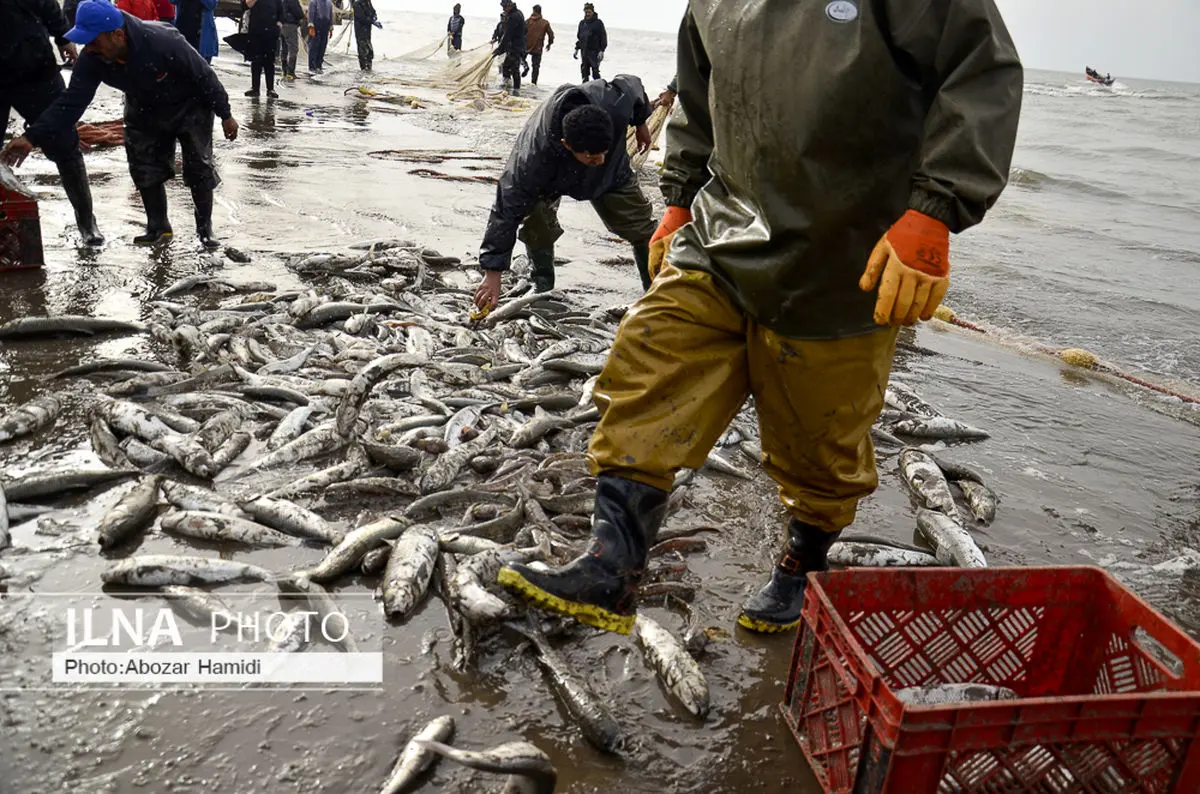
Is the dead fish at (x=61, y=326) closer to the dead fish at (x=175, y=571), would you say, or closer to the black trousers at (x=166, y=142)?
the black trousers at (x=166, y=142)

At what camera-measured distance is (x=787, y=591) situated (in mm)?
3582

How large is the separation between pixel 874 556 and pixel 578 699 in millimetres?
1903

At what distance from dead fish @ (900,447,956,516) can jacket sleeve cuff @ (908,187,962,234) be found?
2695mm

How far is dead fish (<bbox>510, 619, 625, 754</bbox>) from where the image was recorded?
2809 mm

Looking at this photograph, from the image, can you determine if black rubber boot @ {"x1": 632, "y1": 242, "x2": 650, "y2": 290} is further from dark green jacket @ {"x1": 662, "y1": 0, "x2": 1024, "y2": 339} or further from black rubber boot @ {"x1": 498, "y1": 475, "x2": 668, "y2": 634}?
black rubber boot @ {"x1": 498, "y1": 475, "x2": 668, "y2": 634}

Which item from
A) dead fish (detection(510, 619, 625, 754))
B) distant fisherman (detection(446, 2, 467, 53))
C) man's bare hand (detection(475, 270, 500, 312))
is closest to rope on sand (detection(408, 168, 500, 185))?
man's bare hand (detection(475, 270, 500, 312))

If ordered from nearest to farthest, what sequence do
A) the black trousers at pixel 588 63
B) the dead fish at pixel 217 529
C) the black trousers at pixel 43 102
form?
the dead fish at pixel 217 529
the black trousers at pixel 43 102
the black trousers at pixel 588 63

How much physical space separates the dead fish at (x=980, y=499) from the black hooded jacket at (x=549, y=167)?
142 inches

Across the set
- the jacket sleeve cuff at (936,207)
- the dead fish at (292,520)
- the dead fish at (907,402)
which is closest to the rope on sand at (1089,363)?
the dead fish at (907,402)

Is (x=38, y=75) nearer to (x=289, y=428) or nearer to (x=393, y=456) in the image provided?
(x=289, y=428)

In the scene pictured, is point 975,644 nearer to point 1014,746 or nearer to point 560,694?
point 1014,746

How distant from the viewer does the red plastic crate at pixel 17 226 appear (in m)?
6.95

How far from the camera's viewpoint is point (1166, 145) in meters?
33.8

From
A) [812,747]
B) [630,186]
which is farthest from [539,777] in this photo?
[630,186]
